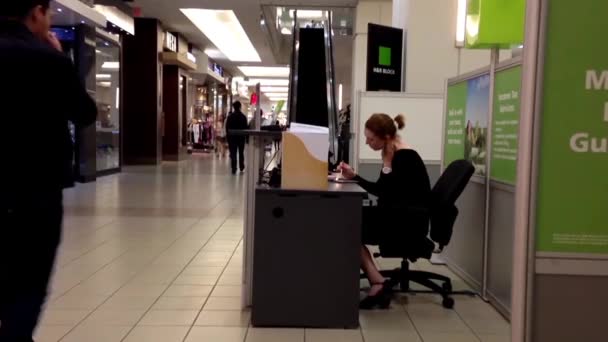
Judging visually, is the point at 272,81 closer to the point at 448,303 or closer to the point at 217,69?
the point at 217,69

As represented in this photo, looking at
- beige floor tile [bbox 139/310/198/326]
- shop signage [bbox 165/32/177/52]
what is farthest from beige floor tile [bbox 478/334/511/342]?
shop signage [bbox 165/32/177/52]

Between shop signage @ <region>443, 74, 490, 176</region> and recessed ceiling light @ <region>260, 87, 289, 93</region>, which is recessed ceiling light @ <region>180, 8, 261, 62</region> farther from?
recessed ceiling light @ <region>260, 87, 289, 93</region>

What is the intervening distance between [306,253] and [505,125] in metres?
1.51

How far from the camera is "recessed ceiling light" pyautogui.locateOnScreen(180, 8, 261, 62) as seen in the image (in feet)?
50.9

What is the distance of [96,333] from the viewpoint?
3152 millimetres

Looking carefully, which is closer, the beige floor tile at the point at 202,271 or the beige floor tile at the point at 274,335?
the beige floor tile at the point at 274,335

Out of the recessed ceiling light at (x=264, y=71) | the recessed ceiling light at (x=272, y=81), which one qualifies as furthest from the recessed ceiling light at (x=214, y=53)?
the recessed ceiling light at (x=272, y=81)

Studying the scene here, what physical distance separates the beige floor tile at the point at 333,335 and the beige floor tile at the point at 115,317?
3.27ft

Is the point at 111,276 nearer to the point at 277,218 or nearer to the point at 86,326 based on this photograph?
the point at 86,326

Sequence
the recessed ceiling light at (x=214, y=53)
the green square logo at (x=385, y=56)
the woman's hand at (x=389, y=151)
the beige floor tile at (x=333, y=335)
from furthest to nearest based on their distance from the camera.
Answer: the recessed ceiling light at (x=214, y=53) < the green square logo at (x=385, y=56) < the woman's hand at (x=389, y=151) < the beige floor tile at (x=333, y=335)

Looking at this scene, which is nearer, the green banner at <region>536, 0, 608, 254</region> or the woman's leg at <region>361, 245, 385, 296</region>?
the green banner at <region>536, 0, 608, 254</region>

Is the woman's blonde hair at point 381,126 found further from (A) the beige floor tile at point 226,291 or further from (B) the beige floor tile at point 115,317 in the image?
(B) the beige floor tile at point 115,317

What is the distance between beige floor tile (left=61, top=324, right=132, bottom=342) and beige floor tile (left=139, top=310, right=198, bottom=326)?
6.4 inches

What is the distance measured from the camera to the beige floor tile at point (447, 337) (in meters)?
3.18
